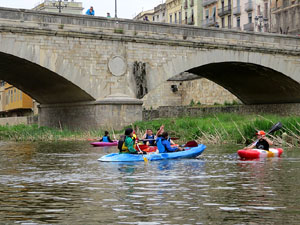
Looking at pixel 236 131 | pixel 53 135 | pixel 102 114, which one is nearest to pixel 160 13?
pixel 102 114

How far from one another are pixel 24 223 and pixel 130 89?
24.1m

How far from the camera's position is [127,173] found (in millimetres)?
14281

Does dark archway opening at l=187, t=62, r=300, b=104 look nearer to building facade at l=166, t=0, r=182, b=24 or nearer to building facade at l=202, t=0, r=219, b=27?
building facade at l=202, t=0, r=219, b=27

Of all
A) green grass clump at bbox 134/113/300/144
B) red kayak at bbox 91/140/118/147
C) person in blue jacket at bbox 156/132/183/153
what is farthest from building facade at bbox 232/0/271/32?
person in blue jacket at bbox 156/132/183/153

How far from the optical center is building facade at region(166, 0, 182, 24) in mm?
73938

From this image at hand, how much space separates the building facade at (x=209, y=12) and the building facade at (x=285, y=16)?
31.0 feet

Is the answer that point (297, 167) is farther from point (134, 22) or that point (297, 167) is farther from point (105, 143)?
point (134, 22)

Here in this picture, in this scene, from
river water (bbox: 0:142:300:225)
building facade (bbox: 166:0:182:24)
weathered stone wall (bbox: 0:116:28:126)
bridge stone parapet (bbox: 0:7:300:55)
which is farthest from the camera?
building facade (bbox: 166:0:182:24)

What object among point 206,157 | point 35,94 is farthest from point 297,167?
point 35,94

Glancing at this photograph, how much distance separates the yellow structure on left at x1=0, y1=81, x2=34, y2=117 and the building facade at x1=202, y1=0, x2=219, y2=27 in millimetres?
20390

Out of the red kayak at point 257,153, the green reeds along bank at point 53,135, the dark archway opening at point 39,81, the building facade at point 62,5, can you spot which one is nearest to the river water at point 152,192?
the red kayak at point 257,153

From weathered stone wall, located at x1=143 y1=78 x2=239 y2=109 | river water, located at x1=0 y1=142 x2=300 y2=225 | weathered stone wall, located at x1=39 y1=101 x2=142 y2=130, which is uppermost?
weathered stone wall, located at x1=143 y1=78 x2=239 y2=109

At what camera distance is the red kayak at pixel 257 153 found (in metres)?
17.5

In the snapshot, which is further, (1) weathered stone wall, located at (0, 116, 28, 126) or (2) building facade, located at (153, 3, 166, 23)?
(2) building facade, located at (153, 3, 166, 23)
